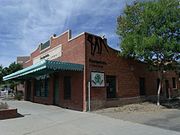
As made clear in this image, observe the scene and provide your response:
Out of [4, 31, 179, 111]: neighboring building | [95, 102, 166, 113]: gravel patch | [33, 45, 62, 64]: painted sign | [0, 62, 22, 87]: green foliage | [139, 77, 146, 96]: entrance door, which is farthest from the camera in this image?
[0, 62, 22, 87]: green foliage

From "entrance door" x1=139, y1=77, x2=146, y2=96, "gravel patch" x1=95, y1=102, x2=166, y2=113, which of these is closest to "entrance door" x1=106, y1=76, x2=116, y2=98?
"gravel patch" x1=95, y1=102, x2=166, y2=113

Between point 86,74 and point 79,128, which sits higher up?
point 86,74

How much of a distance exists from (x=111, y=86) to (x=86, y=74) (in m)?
3.26

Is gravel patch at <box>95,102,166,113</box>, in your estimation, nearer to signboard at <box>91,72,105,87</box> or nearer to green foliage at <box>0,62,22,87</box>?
signboard at <box>91,72,105,87</box>

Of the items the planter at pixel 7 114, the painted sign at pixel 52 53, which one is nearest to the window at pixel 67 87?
the painted sign at pixel 52 53

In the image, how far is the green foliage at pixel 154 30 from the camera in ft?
59.1

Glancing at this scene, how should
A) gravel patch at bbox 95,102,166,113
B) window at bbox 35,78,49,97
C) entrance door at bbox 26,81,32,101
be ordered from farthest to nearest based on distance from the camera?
entrance door at bbox 26,81,32,101 < window at bbox 35,78,49,97 < gravel patch at bbox 95,102,166,113

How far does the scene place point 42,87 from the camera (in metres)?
26.4

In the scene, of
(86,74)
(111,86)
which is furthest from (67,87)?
(111,86)

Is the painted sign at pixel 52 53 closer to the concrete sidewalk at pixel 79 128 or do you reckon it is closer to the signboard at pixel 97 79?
the signboard at pixel 97 79

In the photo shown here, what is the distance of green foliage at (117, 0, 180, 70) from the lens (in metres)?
18.0

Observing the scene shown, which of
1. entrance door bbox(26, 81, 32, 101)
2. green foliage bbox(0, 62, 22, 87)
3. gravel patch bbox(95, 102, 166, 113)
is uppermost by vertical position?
green foliage bbox(0, 62, 22, 87)

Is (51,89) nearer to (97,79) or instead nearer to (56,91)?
(56,91)

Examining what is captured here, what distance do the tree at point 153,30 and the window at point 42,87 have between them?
29.0 ft
